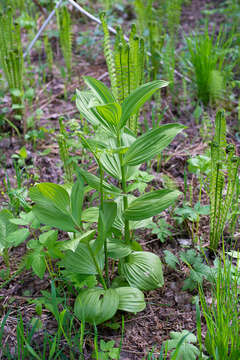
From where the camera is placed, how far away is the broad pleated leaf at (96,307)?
158 cm

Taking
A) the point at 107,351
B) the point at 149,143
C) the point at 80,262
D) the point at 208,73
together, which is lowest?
the point at 107,351

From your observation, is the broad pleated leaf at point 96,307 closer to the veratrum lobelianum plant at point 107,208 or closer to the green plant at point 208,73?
the veratrum lobelianum plant at point 107,208

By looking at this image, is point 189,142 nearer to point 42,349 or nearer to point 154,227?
point 154,227

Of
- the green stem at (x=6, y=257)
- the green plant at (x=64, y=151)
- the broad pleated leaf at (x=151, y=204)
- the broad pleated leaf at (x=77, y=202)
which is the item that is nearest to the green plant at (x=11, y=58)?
the green plant at (x=64, y=151)

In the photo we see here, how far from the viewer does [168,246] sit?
2139 mm

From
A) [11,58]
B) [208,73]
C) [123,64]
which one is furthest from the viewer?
[208,73]

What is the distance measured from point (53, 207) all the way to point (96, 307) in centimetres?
48

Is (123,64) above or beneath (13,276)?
above

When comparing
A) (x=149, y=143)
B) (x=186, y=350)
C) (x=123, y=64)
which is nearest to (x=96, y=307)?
(x=186, y=350)

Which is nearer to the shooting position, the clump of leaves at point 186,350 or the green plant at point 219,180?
the clump of leaves at point 186,350

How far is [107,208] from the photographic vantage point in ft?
5.32

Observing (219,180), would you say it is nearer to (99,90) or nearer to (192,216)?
(192,216)

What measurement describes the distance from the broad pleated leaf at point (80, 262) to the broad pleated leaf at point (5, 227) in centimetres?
39

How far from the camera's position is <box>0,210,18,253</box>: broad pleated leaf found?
1.88 m
